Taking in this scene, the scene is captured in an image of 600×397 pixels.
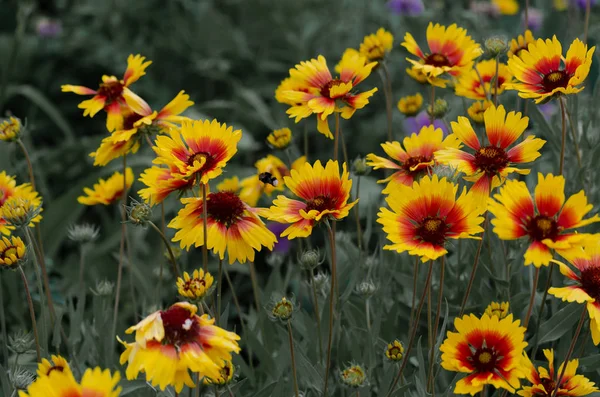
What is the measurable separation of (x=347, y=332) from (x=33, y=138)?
8.05 ft

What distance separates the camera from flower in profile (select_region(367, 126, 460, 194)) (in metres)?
1.30

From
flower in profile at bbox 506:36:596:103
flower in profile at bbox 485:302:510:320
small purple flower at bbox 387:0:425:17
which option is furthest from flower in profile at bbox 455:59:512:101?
small purple flower at bbox 387:0:425:17

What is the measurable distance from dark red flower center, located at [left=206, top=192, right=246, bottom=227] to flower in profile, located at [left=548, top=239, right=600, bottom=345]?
493 millimetres

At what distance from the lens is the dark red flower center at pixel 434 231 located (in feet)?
3.63

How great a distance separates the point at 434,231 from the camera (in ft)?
3.63

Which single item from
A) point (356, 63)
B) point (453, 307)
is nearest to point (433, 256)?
point (356, 63)

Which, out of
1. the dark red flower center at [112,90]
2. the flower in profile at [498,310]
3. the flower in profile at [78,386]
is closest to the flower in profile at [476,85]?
the flower in profile at [498,310]

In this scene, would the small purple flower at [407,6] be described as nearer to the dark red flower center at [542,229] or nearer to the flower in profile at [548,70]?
the flower in profile at [548,70]

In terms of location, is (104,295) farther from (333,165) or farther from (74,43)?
(74,43)

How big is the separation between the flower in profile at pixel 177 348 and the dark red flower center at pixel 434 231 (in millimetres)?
318

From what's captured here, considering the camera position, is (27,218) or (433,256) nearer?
(433,256)

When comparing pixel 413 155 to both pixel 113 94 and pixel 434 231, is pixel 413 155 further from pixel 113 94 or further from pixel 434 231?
pixel 113 94

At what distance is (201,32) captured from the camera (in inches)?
135

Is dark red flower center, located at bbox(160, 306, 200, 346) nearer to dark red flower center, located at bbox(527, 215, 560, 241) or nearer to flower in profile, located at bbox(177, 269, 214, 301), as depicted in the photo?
flower in profile, located at bbox(177, 269, 214, 301)
